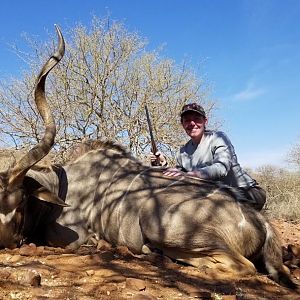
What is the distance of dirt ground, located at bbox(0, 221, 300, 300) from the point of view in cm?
199

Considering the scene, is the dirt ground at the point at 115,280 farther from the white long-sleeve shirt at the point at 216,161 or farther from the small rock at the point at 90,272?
the white long-sleeve shirt at the point at 216,161

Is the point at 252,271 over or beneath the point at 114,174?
beneath

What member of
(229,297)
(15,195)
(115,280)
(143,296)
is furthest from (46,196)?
(229,297)

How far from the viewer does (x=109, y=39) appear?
1167cm

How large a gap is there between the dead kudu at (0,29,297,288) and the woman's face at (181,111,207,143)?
1.45ft

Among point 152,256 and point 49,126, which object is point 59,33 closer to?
point 49,126

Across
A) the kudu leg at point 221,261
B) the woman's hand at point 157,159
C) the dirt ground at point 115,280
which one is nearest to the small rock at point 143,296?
the dirt ground at point 115,280

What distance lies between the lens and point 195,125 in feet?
12.6

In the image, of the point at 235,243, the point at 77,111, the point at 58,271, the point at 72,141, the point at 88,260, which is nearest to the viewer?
the point at 58,271

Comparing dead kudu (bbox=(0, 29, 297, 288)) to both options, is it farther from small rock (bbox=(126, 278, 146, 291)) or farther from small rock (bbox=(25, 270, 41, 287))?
small rock (bbox=(25, 270, 41, 287))

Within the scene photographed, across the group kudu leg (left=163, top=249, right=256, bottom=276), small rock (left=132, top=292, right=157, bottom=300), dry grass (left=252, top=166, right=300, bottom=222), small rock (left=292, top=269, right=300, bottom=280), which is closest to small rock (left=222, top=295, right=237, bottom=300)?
small rock (left=132, top=292, right=157, bottom=300)

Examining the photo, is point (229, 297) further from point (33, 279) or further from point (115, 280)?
point (33, 279)

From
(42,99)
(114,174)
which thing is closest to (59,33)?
(42,99)

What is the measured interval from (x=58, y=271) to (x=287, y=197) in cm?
824
